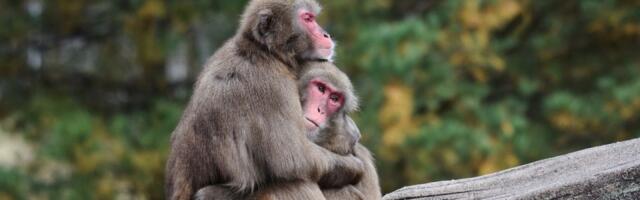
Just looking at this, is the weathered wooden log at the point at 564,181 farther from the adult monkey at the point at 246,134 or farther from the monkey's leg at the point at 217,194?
the monkey's leg at the point at 217,194

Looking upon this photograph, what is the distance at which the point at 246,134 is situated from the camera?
5.39 metres

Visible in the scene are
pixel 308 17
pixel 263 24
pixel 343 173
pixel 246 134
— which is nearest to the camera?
pixel 246 134

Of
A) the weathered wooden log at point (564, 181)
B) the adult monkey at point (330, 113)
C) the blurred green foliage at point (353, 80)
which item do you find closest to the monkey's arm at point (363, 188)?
the adult monkey at point (330, 113)

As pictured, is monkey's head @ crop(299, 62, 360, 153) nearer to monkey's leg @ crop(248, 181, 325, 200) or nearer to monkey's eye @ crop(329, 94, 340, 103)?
monkey's eye @ crop(329, 94, 340, 103)

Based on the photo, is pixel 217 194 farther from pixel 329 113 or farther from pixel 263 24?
pixel 263 24

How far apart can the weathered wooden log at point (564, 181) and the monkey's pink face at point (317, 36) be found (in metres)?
0.93

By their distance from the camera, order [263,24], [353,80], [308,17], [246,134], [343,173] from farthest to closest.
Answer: [353,80]
[308,17]
[263,24]
[343,173]
[246,134]

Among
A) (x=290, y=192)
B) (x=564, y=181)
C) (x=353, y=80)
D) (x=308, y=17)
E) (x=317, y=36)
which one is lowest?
(x=564, y=181)

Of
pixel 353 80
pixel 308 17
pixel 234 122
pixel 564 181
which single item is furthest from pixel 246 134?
pixel 353 80

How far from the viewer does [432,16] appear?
540 inches

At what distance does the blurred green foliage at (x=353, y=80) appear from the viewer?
12.9 meters

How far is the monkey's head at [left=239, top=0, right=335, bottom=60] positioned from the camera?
5.75m

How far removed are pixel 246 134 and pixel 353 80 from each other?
785cm

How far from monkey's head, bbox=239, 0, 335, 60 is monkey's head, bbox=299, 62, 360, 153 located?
0.10 m
